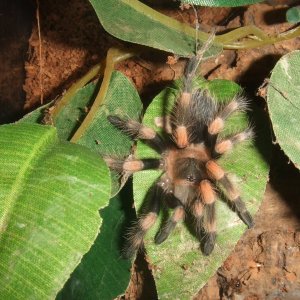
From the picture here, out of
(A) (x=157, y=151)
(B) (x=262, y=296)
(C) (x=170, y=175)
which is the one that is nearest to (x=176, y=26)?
(A) (x=157, y=151)

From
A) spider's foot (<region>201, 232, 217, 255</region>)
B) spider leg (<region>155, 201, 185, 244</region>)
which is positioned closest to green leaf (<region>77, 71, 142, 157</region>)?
spider leg (<region>155, 201, 185, 244</region>)

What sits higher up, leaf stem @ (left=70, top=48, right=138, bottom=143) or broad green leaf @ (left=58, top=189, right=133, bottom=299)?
leaf stem @ (left=70, top=48, right=138, bottom=143)

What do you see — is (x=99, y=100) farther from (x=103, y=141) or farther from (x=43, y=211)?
(x=43, y=211)

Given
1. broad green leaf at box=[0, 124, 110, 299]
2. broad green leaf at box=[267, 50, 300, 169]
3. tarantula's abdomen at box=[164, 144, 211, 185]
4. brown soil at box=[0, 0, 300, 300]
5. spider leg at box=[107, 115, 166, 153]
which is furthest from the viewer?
tarantula's abdomen at box=[164, 144, 211, 185]

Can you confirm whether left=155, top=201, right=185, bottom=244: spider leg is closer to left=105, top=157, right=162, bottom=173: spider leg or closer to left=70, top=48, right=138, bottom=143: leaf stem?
left=105, top=157, right=162, bottom=173: spider leg

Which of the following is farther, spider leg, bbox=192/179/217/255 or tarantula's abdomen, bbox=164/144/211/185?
tarantula's abdomen, bbox=164/144/211/185

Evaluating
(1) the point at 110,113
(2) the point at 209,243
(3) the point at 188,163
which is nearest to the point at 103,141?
(1) the point at 110,113
